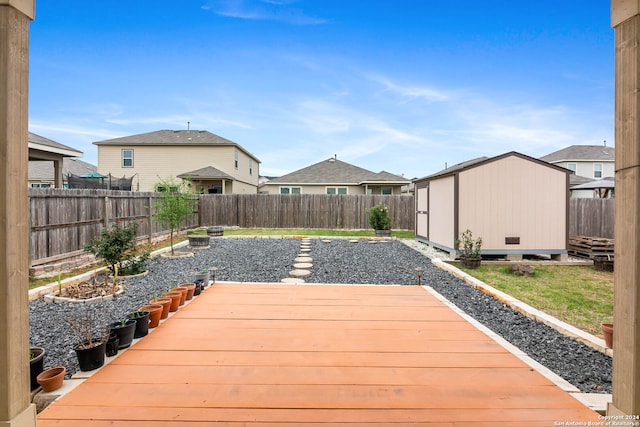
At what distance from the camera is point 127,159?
20922 millimetres

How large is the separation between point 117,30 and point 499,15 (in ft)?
33.0

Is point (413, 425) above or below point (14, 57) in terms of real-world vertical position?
below

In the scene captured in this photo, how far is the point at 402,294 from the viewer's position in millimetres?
4570

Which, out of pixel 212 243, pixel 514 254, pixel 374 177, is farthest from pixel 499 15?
pixel 374 177

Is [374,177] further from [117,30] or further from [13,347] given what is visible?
[13,347]

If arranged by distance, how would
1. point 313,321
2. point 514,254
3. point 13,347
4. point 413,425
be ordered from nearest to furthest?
point 13,347 → point 413,425 → point 313,321 → point 514,254

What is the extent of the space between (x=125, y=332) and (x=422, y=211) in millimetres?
10626

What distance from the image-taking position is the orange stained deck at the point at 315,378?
1.85 metres

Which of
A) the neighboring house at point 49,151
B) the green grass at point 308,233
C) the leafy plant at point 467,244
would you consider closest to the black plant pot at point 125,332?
the leafy plant at point 467,244

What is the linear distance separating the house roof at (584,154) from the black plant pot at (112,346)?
3425cm

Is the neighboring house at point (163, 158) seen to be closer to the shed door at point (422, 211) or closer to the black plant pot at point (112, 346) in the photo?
the shed door at point (422, 211)

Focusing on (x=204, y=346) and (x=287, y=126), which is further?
(x=287, y=126)

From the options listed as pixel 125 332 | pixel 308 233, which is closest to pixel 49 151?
pixel 125 332

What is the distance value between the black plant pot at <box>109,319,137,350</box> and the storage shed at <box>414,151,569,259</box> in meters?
7.78
